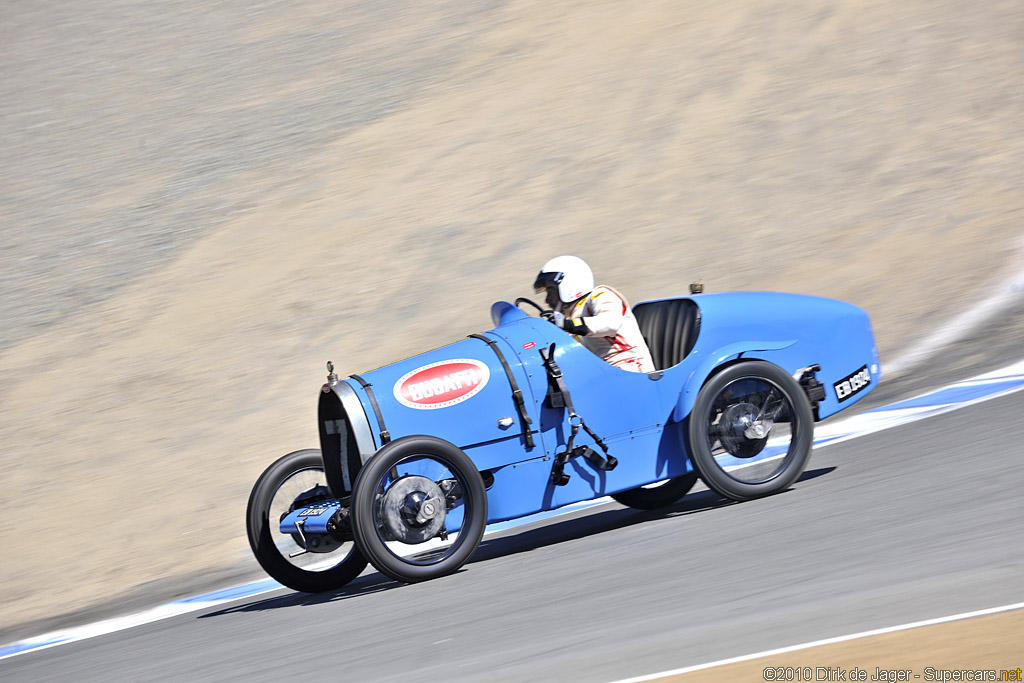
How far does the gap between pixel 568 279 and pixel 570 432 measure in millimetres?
1007

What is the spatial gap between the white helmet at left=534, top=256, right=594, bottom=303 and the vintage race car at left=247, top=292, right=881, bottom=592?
13.4 inches

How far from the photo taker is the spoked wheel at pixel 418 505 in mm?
6105

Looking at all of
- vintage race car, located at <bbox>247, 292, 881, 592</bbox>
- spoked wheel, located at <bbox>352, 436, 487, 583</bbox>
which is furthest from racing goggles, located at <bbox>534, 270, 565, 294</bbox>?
spoked wheel, located at <bbox>352, 436, 487, 583</bbox>

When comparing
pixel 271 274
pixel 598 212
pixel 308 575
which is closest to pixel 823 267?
pixel 598 212

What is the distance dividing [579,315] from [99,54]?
1919cm

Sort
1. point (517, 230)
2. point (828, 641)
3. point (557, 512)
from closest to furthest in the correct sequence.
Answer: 1. point (828, 641)
2. point (557, 512)
3. point (517, 230)

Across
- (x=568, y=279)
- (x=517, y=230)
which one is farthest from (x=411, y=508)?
(x=517, y=230)

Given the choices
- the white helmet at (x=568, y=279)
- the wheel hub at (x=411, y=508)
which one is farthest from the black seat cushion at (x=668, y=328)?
the wheel hub at (x=411, y=508)

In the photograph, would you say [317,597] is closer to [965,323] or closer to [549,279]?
[549,279]

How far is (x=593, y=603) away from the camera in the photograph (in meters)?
5.30

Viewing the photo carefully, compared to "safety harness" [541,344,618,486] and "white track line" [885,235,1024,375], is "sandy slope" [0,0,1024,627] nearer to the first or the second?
"white track line" [885,235,1024,375]

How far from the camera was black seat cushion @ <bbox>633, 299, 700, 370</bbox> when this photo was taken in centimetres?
721

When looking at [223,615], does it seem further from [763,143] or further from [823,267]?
[763,143]

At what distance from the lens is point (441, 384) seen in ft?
21.7
